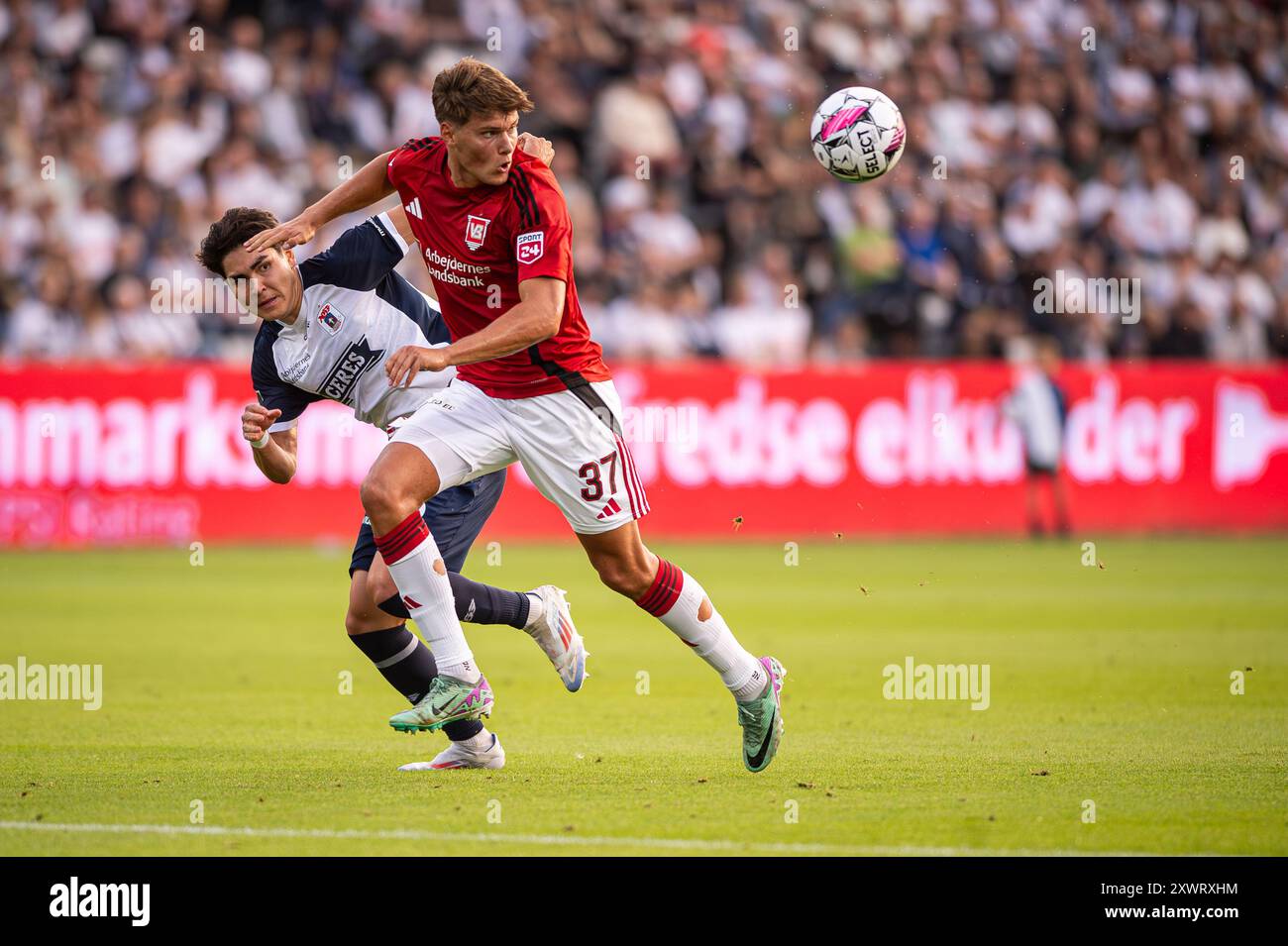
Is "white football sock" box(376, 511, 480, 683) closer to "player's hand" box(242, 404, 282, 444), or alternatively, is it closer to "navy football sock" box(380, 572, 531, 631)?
"navy football sock" box(380, 572, 531, 631)

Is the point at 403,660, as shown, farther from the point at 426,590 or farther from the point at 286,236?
the point at 286,236

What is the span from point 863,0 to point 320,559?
456 inches

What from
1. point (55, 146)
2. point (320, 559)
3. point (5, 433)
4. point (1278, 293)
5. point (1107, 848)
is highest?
point (55, 146)

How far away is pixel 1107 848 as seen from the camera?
593 centimetres

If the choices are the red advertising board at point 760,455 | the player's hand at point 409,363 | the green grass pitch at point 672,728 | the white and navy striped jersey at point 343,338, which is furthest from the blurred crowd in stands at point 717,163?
the player's hand at point 409,363

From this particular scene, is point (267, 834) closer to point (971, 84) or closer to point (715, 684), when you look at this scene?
point (715, 684)

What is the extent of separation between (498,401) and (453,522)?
2.89ft

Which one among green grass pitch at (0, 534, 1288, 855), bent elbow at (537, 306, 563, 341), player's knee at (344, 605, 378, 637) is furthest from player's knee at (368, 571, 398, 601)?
Result: bent elbow at (537, 306, 563, 341)

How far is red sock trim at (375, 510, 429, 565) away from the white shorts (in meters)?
0.22

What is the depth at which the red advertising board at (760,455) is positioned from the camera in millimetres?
18703

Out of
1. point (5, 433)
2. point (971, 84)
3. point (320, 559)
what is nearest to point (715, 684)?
point (320, 559)

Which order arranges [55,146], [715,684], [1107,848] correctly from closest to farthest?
[1107,848] → [715,684] → [55,146]

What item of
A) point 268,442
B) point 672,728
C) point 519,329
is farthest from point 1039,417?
point 519,329

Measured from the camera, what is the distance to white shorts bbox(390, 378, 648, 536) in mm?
7281
